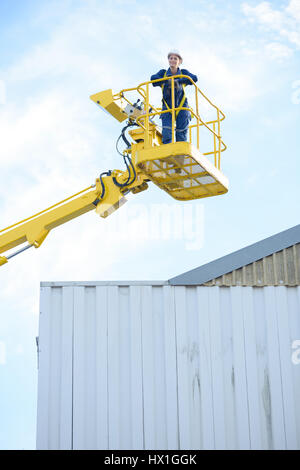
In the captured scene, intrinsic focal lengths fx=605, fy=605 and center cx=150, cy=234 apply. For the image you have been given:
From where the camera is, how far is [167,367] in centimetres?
1002

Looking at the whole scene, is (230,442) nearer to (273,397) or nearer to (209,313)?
(273,397)

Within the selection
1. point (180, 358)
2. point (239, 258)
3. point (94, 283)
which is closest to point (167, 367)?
point (180, 358)

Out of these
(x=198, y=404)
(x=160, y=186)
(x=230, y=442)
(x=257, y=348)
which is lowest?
(x=230, y=442)

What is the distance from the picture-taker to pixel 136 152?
9789mm

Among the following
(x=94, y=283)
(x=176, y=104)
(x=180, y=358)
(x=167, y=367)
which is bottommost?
(x=167, y=367)

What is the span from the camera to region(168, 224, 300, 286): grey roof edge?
10.3m

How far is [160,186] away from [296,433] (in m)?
4.74

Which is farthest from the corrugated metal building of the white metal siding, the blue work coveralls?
the blue work coveralls

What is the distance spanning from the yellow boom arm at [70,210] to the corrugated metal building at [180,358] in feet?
4.60

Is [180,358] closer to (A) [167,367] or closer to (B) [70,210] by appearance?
(A) [167,367]

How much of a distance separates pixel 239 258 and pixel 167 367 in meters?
2.22

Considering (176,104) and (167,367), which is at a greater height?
(176,104)

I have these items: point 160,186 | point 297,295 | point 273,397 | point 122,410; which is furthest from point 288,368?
point 160,186

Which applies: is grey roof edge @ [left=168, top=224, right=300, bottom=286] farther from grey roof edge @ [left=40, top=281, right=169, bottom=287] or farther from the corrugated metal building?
grey roof edge @ [left=40, top=281, right=169, bottom=287]
